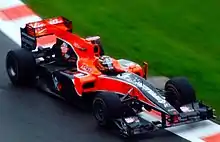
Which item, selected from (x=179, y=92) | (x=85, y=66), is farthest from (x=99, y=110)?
(x=179, y=92)

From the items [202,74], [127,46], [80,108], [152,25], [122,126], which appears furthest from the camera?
[152,25]

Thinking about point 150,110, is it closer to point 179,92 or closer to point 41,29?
point 179,92

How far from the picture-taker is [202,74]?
15352 mm

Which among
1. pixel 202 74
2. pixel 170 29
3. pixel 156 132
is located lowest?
pixel 156 132

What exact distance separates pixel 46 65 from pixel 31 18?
11.1ft

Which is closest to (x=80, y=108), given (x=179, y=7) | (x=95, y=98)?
(x=95, y=98)

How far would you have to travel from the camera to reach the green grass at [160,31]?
51.2 ft

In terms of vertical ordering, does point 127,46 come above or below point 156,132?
above

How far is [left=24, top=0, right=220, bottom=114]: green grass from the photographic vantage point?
614 inches

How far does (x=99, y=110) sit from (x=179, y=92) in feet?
4.53

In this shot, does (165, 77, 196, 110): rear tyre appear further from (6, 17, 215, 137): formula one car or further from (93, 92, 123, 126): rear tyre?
(93, 92, 123, 126): rear tyre

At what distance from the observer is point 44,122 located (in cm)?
1372

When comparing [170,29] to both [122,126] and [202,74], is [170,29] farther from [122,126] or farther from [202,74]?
[122,126]

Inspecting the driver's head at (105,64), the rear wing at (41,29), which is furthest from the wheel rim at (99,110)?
the rear wing at (41,29)
